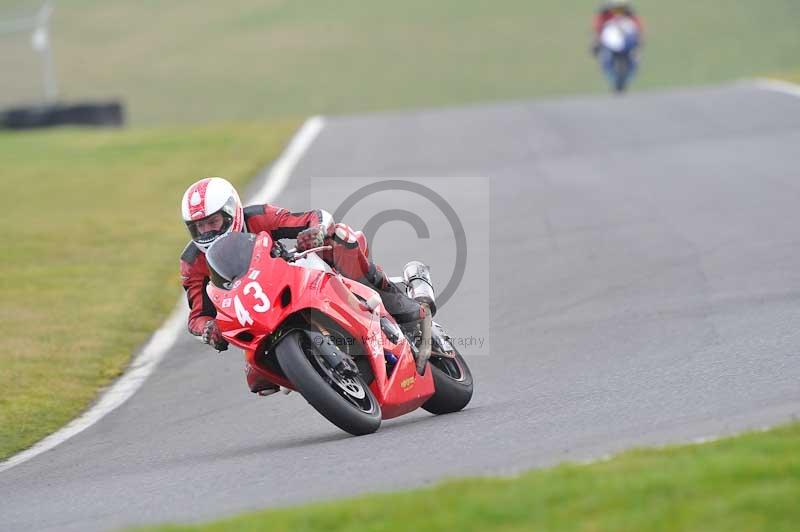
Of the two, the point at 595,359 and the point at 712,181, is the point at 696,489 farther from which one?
the point at 712,181

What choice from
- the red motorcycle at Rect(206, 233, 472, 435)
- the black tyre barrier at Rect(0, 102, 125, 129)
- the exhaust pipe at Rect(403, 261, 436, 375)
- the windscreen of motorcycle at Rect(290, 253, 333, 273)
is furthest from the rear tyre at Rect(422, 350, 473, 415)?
the black tyre barrier at Rect(0, 102, 125, 129)

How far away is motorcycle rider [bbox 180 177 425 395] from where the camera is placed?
7531mm

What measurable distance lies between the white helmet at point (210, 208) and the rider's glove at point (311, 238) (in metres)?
0.41

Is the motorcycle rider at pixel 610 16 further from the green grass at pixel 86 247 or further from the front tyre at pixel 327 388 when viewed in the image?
the front tyre at pixel 327 388

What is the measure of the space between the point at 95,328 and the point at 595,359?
5.31m

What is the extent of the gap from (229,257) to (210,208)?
410mm

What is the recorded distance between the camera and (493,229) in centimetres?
1462

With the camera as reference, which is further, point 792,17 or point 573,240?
point 792,17

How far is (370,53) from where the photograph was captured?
143 feet

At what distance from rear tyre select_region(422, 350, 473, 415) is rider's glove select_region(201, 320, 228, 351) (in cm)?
125

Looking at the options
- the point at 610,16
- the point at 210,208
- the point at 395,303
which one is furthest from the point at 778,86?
the point at 210,208

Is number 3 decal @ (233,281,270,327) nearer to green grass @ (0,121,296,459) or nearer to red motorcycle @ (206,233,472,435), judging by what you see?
red motorcycle @ (206,233,472,435)

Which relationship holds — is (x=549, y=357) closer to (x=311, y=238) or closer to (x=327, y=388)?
(x=311, y=238)

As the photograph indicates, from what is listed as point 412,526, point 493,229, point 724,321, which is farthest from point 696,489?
point 493,229
